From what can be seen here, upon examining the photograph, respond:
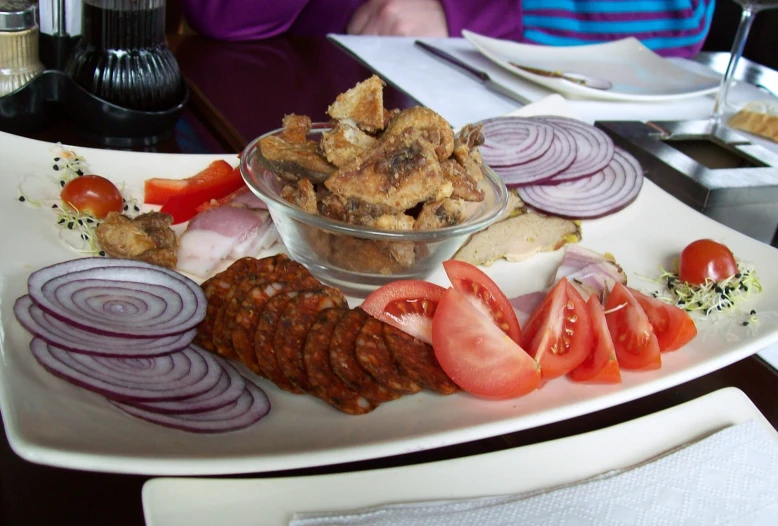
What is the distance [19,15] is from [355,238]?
4.71ft

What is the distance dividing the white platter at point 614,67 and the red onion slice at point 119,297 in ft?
7.99

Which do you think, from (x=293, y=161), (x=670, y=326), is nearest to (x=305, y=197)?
(x=293, y=161)

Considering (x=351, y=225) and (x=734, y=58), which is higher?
(x=734, y=58)

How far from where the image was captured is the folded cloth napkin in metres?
1.16

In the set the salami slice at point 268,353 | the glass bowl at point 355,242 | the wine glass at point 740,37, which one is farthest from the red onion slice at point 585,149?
the salami slice at point 268,353

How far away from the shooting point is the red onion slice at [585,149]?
240 cm

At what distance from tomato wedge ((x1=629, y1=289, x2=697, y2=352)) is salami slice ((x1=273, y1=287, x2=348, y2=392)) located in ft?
2.50

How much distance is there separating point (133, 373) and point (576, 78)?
113 inches

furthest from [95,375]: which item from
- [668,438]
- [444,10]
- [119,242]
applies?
[444,10]

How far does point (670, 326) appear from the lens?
5.42 feet

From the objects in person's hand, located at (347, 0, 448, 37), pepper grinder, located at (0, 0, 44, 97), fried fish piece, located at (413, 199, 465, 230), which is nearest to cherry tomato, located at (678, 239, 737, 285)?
fried fish piece, located at (413, 199, 465, 230)

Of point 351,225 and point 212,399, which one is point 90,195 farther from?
point 212,399

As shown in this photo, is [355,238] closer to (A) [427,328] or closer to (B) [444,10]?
(A) [427,328]

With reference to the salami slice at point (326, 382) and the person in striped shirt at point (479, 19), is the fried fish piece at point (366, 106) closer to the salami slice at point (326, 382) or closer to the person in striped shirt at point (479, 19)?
the salami slice at point (326, 382)
